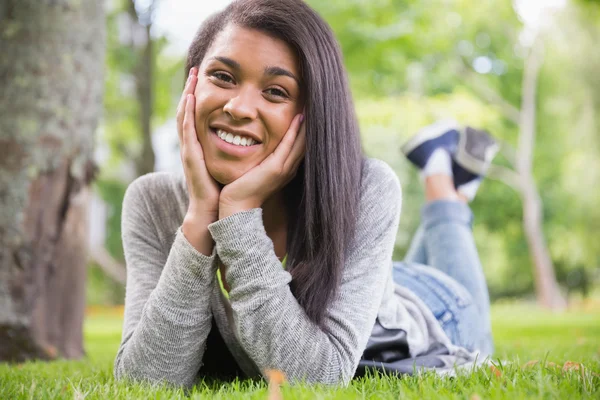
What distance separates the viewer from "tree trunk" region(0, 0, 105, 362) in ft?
12.3

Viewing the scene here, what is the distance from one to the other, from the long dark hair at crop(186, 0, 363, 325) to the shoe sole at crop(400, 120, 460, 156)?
171cm

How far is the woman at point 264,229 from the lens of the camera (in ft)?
6.50

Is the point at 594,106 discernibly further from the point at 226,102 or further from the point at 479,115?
the point at 226,102

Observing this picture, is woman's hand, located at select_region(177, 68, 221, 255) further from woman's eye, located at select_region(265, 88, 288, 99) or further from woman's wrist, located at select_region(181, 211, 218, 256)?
woman's eye, located at select_region(265, 88, 288, 99)

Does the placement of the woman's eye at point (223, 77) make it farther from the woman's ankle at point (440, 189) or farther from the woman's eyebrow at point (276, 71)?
the woman's ankle at point (440, 189)

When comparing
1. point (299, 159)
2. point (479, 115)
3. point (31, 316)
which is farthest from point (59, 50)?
point (479, 115)

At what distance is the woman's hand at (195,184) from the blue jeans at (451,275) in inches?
49.8

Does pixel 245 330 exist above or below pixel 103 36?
below

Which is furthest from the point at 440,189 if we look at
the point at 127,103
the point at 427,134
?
the point at 127,103

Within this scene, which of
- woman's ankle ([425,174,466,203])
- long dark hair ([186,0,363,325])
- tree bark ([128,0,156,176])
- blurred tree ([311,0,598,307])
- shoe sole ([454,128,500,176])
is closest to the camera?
long dark hair ([186,0,363,325])

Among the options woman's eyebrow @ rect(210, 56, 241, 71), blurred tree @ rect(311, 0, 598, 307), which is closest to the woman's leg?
woman's eyebrow @ rect(210, 56, 241, 71)

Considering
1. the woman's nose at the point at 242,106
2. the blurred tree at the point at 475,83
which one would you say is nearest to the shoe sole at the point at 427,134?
the woman's nose at the point at 242,106

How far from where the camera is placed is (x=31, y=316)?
12.5 ft

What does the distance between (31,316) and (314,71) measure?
2.66 m
